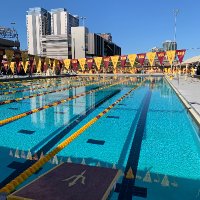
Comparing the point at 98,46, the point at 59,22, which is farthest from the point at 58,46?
the point at 59,22

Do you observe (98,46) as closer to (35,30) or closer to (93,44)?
(93,44)

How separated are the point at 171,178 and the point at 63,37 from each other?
10012 cm

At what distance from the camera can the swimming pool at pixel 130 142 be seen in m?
3.61

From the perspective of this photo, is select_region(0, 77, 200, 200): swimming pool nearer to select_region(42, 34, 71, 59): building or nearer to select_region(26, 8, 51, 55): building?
select_region(42, 34, 71, 59): building

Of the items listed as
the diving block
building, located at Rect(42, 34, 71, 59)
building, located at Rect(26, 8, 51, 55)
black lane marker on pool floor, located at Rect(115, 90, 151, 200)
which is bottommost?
black lane marker on pool floor, located at Rect(115, 90, 151, 200)

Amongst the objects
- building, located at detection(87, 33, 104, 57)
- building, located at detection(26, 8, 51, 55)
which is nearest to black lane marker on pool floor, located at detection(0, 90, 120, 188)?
building, located at detection(87, 33, 104, 57)

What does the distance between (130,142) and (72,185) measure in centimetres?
315

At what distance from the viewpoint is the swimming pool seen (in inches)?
142

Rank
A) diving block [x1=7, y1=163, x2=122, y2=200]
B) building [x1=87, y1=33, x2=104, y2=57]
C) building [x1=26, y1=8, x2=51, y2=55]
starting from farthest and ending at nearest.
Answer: building [x1=26, y1=8, x2=51, y2=55] → building [x1=87, y1=33, x2=104, y2=57] → diving block [x1=7, y1=163, x2=122, y2=200]

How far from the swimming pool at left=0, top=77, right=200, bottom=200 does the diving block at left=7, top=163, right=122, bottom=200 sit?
1.75 ft

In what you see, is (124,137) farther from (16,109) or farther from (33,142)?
(16,109)

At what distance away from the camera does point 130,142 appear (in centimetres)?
542

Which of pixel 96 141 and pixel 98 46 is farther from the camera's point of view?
pixel 98 46

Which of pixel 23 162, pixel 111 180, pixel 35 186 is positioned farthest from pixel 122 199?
pixel 23 162
